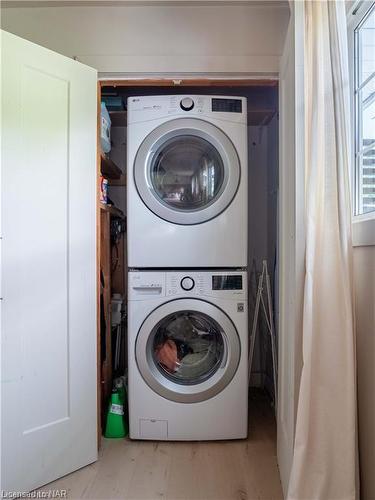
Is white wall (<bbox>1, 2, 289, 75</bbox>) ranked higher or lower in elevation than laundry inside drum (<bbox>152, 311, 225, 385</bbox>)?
higher

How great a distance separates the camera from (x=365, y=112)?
123 centimetres

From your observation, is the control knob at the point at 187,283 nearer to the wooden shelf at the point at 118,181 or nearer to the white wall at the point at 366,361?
the white wall at the point at 366,361

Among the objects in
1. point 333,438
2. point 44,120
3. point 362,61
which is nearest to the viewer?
point 333,438

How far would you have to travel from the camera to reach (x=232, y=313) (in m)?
1.66

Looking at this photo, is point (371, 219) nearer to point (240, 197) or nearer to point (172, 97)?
point (240, 197)

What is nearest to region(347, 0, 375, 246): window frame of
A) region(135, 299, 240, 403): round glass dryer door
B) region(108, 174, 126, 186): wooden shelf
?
region(135, 299, 240, 403): round glass dryer door

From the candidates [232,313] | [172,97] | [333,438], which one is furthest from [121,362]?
[172,97]

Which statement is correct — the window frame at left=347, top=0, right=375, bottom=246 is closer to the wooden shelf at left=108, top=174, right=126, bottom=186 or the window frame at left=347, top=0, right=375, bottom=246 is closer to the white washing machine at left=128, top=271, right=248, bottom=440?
the white washing machine at left=128, top=271, right=248, bottom=440

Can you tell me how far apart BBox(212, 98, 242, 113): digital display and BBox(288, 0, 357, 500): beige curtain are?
64 cm

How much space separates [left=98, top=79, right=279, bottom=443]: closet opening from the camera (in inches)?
77.1

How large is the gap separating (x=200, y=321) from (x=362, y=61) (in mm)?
1381

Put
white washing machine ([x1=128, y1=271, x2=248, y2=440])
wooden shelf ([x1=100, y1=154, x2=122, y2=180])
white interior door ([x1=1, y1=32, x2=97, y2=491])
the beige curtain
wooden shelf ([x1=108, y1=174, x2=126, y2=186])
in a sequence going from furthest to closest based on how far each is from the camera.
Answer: wooden shelf ([x1=108, y1=174, x2=126, y2=186]) → wooden shelf ([x1=100, y1=154, x2=122, y2=180]) → white washing machine ([x1=128, y1=271, x2=248, y2=440]) → white interior door ([x1=1, y1=32, x2=97, y2=491]) → the beige curtain

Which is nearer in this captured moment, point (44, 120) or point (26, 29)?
point (44, 120)

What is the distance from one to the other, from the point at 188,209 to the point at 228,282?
435 mm
